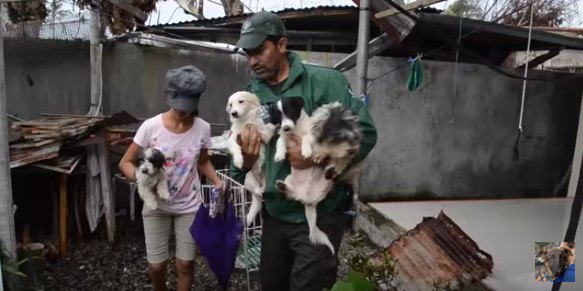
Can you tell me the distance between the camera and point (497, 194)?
26.1ft

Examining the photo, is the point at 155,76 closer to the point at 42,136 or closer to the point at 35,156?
the point at 42,136

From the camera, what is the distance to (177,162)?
3.35 meters

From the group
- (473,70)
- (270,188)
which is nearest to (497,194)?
(473,70)

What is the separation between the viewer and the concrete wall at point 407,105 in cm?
673

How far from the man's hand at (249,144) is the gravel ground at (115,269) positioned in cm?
195

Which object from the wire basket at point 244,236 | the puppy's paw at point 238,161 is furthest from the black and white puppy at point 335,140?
the wire basket at point 244,236

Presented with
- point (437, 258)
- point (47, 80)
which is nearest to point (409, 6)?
point (437, 258)

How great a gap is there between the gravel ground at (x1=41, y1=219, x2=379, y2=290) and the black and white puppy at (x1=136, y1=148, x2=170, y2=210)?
146 cm

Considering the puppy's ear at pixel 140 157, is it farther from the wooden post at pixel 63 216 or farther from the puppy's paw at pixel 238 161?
the wooden post at pixel 63 216

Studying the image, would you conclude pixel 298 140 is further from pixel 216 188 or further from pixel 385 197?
pixel 385 197

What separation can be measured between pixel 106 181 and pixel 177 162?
85.5 inches

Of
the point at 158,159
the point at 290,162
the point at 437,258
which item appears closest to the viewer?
the point at 290,162

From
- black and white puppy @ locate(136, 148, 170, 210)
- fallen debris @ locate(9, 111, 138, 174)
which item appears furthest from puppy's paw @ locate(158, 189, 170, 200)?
fallen debris @ locate(9, 111, 138, 174)

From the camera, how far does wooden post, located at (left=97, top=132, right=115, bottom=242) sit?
5043 millimetres
